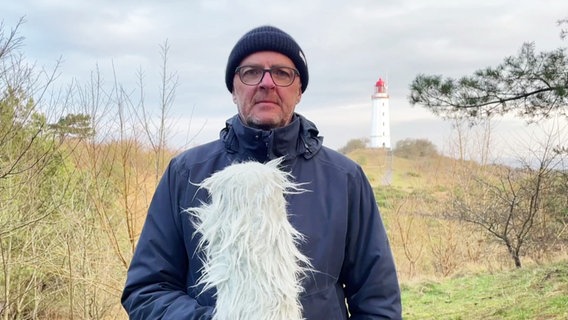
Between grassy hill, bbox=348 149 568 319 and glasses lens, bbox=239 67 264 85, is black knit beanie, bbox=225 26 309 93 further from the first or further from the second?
grassy hill, bbox=348 149 568 319

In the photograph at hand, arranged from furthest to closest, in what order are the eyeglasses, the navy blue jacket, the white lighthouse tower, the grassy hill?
the white lighthouse tower < the grassy hill < the eyeglasses < the navy blue jacket

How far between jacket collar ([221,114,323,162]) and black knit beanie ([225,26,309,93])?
0.16 m

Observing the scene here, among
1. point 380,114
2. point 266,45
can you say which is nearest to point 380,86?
point 380,114

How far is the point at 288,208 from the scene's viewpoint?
1.36 meters

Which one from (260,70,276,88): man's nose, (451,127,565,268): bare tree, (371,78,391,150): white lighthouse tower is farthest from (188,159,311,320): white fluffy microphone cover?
(371,78,391,150): white lighthouse tower

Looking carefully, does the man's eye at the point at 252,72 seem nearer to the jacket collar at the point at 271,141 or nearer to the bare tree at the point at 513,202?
the jacket collar at the point at 271,141

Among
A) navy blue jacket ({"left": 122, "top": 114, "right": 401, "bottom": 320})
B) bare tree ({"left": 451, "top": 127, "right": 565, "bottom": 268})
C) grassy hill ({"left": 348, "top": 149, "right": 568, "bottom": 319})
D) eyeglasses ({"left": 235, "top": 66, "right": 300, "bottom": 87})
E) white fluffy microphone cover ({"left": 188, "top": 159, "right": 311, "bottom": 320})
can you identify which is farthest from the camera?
bare tree ({"left": 451, "top": 127, "right": 565, "bottom": 268})

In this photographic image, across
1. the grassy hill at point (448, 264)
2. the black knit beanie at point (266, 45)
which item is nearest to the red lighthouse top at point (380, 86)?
the grassy hill at point (448, 264)

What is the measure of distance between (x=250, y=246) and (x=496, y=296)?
652 cm

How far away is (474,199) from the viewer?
11242 millimetres

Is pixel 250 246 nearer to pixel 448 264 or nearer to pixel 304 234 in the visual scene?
pixel 304 234

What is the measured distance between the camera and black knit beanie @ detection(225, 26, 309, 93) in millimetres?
1484

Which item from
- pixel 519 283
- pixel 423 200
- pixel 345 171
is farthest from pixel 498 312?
pixel 423 200

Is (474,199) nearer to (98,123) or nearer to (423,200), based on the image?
(423,200)
